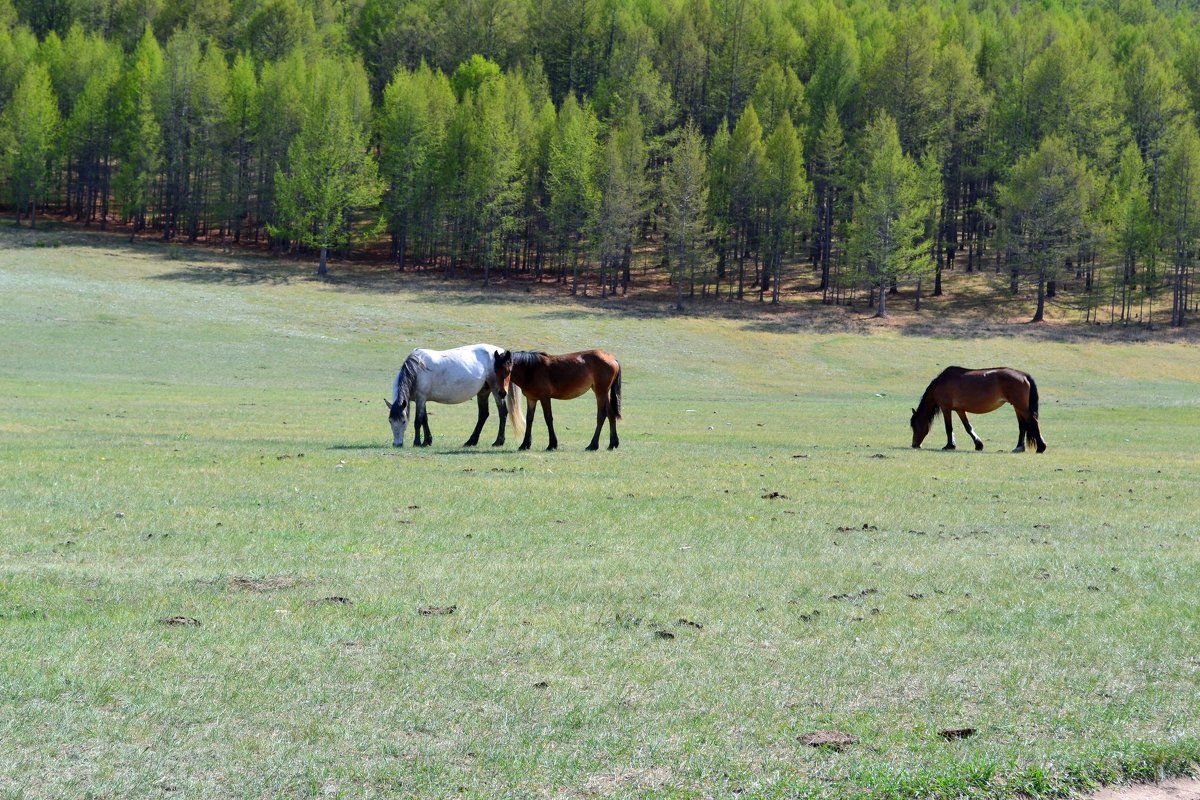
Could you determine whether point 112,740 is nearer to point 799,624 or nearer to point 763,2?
point 799,624

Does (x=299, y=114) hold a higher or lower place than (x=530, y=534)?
higher

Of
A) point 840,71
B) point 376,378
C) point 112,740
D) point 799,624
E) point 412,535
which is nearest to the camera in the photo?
point 112,740

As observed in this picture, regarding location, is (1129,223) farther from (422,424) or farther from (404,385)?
(404,385)

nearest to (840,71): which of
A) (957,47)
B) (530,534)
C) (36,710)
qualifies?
(957,47)

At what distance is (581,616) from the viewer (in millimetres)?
9109

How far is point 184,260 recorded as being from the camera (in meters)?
85.7

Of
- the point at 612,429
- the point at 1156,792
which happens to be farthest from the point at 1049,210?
the point at 1156,792

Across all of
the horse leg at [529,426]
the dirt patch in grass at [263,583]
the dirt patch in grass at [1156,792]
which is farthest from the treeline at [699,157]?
the dirt patch in grass at [1156,792]

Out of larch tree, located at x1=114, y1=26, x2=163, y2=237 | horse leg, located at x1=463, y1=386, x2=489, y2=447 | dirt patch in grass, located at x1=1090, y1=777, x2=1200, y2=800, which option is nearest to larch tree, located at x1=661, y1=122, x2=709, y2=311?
larch tree, located at x1=114, y1=26, x2=163, y2=237

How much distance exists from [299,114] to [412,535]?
88.3 m

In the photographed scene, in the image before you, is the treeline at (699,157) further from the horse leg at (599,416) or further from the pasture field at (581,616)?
the pasture field at (581,616)

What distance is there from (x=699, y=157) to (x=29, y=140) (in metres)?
55.1

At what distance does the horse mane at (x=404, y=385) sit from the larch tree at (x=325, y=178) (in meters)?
64.0

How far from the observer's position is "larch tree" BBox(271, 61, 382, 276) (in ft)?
281
